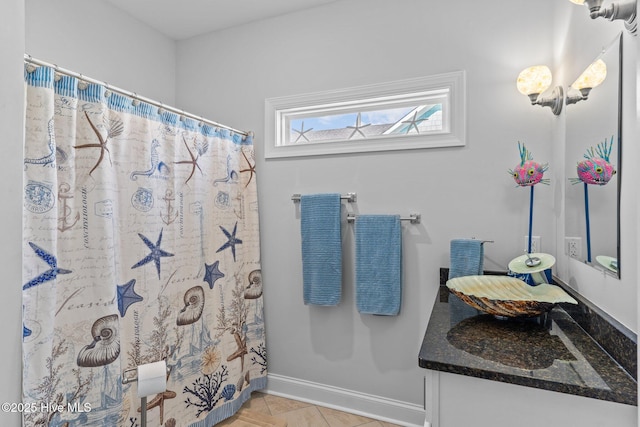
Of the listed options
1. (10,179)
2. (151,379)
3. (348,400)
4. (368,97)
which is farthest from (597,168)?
(348,400)

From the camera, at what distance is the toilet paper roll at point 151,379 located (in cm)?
106

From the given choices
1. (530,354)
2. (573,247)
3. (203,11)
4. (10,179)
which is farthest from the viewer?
(203,11)

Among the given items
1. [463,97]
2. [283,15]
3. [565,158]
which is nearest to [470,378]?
[565,158]

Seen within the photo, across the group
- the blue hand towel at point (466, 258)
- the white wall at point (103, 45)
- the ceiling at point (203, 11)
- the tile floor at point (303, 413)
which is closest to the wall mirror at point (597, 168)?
the blue hand towel at point (466, 258)

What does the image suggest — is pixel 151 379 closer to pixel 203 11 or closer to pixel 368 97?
pixel 368 97

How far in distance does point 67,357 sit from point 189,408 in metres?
0.78

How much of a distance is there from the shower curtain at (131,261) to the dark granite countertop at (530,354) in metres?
1.30

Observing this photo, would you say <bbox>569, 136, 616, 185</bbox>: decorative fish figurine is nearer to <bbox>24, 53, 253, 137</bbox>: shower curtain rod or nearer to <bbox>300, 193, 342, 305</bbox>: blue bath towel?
<bbox>300, 193, 342, 305</bbox>: blue bath towel

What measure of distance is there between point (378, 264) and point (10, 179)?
67.3 inches

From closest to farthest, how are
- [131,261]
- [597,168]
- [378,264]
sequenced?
[597,168] → [131,261] → [378,264]

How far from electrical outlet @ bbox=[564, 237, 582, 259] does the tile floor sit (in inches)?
55.6

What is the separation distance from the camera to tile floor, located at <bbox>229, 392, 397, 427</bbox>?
213 centimetres

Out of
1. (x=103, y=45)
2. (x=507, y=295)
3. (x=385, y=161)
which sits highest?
(x=103, y=45)

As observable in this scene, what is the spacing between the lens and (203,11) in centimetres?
241
